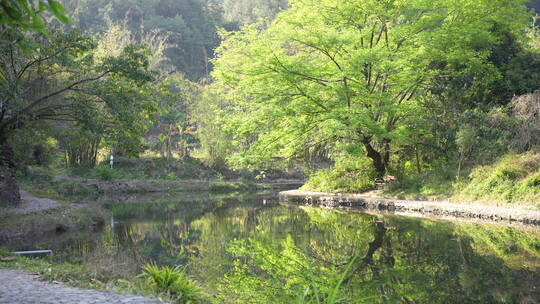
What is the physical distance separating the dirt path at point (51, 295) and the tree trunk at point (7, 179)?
7.76 metres

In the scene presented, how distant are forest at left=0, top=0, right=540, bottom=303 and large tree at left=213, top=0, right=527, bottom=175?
79mm

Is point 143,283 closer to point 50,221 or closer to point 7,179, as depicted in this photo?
point 50,221

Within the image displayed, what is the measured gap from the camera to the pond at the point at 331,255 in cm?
557

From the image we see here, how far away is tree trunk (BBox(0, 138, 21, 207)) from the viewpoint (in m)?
11.6

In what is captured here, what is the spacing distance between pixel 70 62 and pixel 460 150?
12633mm

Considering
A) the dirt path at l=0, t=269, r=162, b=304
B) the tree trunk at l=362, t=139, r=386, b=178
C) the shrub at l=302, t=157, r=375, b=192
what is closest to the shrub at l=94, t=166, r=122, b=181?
the shrub at l=302, t=157, r=375, b=192

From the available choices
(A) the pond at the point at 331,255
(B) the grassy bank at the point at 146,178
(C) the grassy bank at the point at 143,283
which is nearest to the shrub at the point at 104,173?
(B) the grassy bank at the point at 146,178

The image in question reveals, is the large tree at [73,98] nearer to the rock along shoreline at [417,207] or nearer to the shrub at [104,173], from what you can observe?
the rock along shoreline at [417,207]

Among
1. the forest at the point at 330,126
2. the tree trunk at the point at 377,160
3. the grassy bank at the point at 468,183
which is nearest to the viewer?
the forest at the point at 330,126

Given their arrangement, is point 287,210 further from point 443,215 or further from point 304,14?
point 304,14

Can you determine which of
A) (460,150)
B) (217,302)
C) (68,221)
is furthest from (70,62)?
(460,150)

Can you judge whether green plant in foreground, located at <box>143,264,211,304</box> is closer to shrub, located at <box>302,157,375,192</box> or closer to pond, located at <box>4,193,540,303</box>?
pond, located at <box>4,193,540,303</box>

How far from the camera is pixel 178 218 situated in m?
14.5

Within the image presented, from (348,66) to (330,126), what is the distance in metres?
2.25
